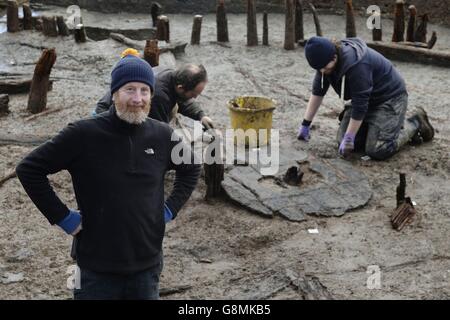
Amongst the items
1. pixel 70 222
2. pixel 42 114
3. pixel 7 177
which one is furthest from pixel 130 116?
pixel 42 114

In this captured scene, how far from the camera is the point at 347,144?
24.2ft

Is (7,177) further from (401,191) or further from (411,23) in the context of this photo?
(411,23)

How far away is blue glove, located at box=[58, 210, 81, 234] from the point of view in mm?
3605

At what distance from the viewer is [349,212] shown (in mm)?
6418

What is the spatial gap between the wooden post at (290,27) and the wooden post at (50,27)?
4.18 meters

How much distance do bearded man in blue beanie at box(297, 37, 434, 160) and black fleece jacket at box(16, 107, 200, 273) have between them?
12.0ft

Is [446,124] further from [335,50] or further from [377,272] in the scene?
[377,272]

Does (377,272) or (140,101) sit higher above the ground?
(140,101)

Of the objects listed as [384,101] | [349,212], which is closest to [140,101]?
[349,212]

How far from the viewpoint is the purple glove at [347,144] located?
24.1 ft

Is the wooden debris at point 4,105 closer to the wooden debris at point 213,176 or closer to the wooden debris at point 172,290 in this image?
the wooden debris at point 213,176

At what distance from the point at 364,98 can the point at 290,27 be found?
5.51m

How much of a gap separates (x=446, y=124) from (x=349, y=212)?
116 inches
